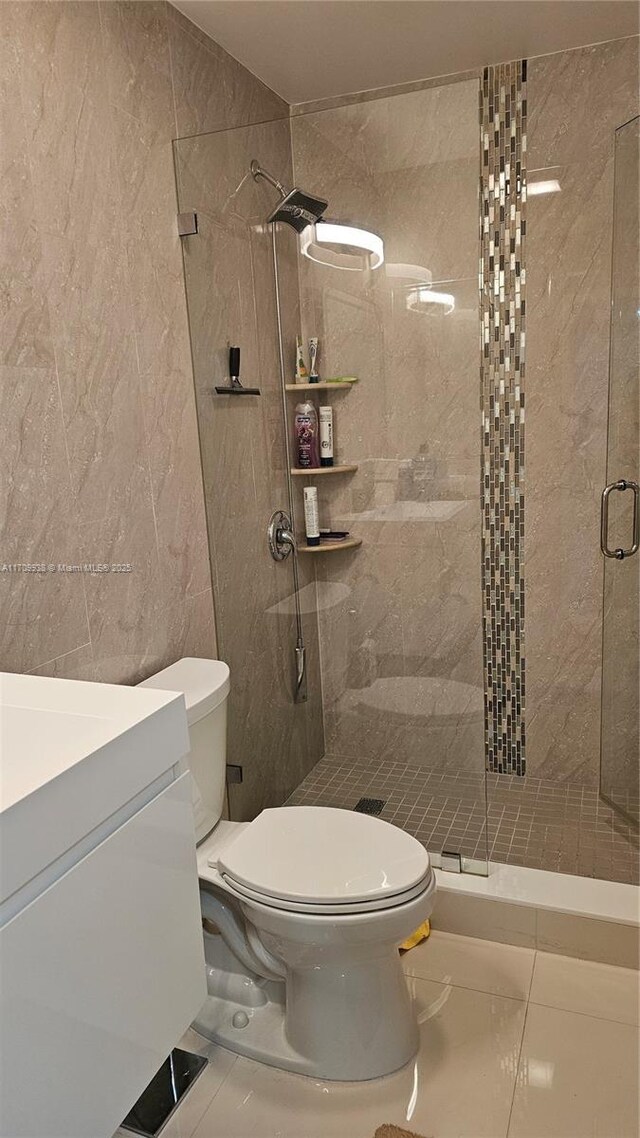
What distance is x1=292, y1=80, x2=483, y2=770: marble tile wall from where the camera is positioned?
6.22 ft

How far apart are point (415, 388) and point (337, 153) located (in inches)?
25.4

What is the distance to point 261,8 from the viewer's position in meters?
1.88

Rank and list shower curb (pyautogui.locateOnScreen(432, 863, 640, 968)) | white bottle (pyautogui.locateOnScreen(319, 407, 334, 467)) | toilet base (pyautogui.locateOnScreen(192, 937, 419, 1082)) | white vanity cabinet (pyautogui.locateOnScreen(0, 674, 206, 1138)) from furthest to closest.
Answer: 1. white bottle (pyautogui.locateOnScreen(319, 407, 334, 467))
2. shower curb (pyautogui.locateOnScreen(432, 863, 640, 968))
3. toilet base (pyautogui.locateOnScreen(192, 937, 419, 1082))
4. white vanity cabinet (pyautogui.locateOnScreen(0, 674, 206, 1138))

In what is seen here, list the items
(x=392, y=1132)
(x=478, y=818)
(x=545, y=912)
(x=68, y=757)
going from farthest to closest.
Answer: (x=478, y=818)
(x=545, y=912)
(x=392, y=1132)
(x=68, y=757)

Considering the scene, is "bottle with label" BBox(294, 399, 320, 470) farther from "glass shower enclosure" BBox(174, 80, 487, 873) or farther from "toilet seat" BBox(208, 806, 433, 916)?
"toilet seat" BBox(208, 806, 433, 916)

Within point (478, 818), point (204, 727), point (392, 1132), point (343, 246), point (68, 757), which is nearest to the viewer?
point (68, 757)

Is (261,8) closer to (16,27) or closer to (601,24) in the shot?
(16,27)

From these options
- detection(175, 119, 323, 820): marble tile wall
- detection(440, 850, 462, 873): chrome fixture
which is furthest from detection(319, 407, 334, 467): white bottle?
A: detection(440, 850, 462, 873): chrome fixture

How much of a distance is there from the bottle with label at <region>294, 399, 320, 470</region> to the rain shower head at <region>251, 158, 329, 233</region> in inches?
18.9

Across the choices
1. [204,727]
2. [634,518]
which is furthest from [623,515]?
[204,727]

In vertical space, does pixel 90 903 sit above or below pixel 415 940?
above

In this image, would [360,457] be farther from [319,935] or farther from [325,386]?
[319,935]

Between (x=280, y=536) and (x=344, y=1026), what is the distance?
1254mm

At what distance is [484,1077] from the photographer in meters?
1.57
